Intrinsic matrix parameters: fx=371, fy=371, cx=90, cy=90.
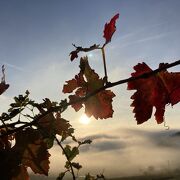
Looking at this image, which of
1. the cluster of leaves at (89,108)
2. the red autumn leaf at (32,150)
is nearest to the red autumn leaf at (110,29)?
the cluster of leaves at (89,108)

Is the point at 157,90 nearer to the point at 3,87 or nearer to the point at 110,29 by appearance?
the point at 110,29

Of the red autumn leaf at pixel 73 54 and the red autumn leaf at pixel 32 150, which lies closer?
the red autumn leaf at pixel 32 150

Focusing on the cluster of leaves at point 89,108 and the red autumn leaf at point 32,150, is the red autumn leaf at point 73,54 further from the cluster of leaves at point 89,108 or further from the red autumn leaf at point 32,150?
the red autumn leaf at point 32,150

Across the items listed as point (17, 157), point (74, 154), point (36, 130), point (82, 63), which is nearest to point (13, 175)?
point (17, 157)

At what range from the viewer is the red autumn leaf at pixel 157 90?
2064 mm

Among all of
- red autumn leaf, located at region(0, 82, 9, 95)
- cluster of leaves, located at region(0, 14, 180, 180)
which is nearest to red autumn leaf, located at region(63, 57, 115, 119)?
cluster of leaves, located at region(0, 14, 180, 180)

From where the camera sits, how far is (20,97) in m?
2.85

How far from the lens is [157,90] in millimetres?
2107

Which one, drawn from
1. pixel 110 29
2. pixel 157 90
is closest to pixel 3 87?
pixel 110 29

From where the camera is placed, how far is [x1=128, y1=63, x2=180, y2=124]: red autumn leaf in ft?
6.77

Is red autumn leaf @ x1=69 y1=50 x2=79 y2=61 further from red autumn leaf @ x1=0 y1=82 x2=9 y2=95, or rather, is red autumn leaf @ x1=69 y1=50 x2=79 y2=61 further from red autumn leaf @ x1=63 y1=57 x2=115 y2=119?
red autumn leaf @ x1=0 y1=82 x2=9 y2=95

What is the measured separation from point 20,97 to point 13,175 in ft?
3.38

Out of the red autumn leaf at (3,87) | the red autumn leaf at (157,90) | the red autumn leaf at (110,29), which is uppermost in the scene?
the red autumn leaf at (110,29)

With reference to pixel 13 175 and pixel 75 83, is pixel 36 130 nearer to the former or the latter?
pixel 13 175
